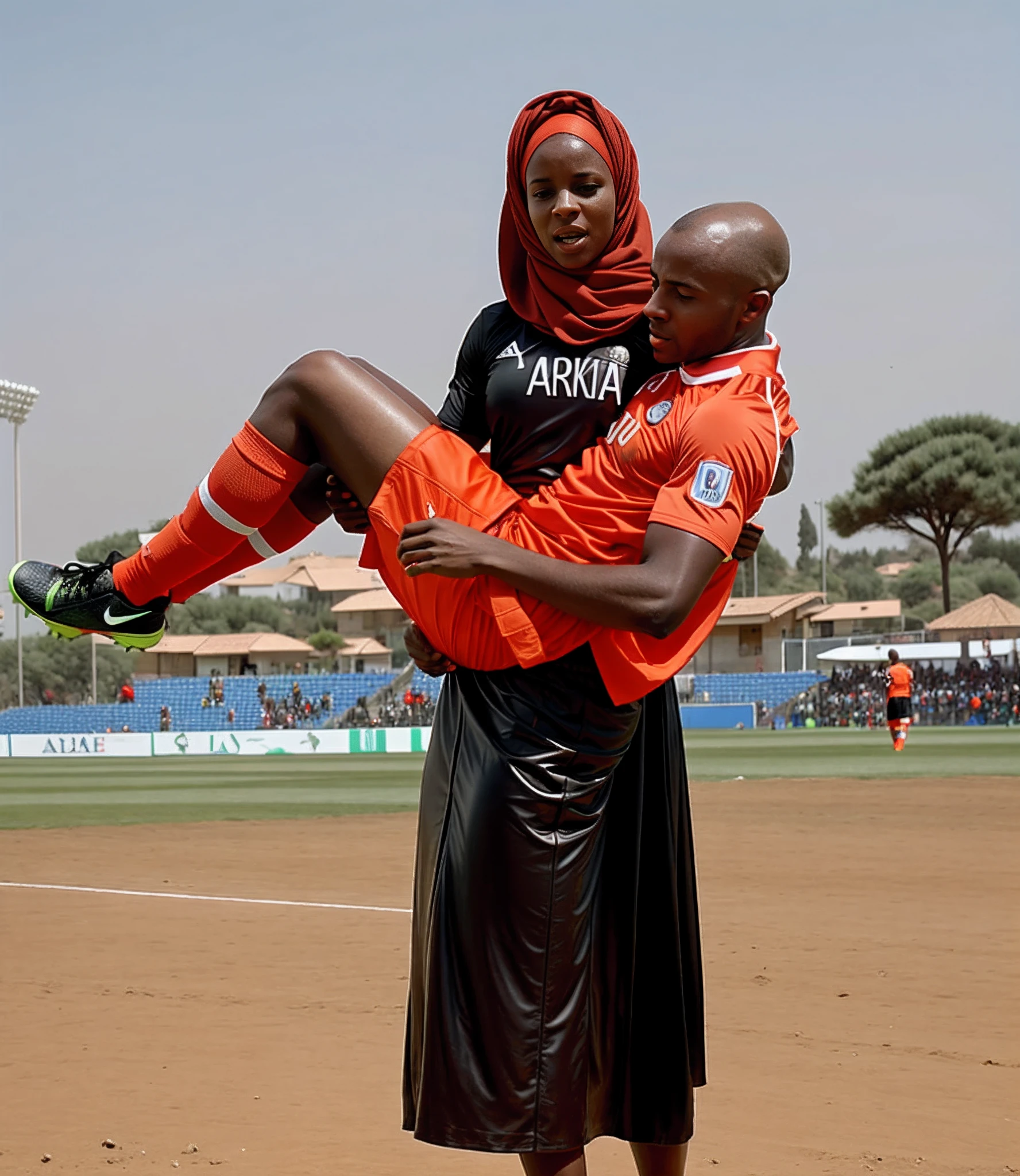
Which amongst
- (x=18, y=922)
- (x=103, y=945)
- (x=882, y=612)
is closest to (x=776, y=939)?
(x=103, y=945)

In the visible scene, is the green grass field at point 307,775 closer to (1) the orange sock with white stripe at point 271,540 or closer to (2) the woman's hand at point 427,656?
(1) the orange sock with white stripe at point 271,540

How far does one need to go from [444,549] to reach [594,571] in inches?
11.5

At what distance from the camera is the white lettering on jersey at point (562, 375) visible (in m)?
2.99

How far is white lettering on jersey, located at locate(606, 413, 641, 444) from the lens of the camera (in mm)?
2848

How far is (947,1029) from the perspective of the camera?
5.95 m

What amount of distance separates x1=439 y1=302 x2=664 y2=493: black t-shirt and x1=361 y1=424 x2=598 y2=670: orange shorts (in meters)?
0.13

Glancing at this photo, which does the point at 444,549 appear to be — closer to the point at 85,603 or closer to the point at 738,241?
the point at 738,241

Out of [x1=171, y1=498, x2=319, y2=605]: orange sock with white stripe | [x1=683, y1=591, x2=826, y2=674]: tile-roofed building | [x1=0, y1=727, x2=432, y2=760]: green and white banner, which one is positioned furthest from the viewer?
[x1=683, y1=591, x2=826, y2=674]: tile-roofed building

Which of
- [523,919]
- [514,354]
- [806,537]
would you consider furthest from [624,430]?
[806,537]

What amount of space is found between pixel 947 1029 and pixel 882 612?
7045cm

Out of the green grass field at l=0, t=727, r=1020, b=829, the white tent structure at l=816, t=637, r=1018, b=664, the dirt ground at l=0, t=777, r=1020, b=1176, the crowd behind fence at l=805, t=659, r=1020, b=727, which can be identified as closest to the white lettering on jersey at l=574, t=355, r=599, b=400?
the dirt ground at l=0, t=777, r=1020, b=1176

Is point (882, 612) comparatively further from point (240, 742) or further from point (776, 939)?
point (776, 939)

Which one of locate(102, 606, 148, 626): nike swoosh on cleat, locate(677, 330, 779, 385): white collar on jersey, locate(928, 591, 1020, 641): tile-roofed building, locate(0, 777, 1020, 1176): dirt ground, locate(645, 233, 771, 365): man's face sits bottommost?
locate(0, 777, 1020, 1176): dirt ground

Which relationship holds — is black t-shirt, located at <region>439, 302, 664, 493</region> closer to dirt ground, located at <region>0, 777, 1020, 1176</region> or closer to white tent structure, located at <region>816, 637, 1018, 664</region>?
dirt ground, located at <region>0, 777, 1020, 1176</region>
